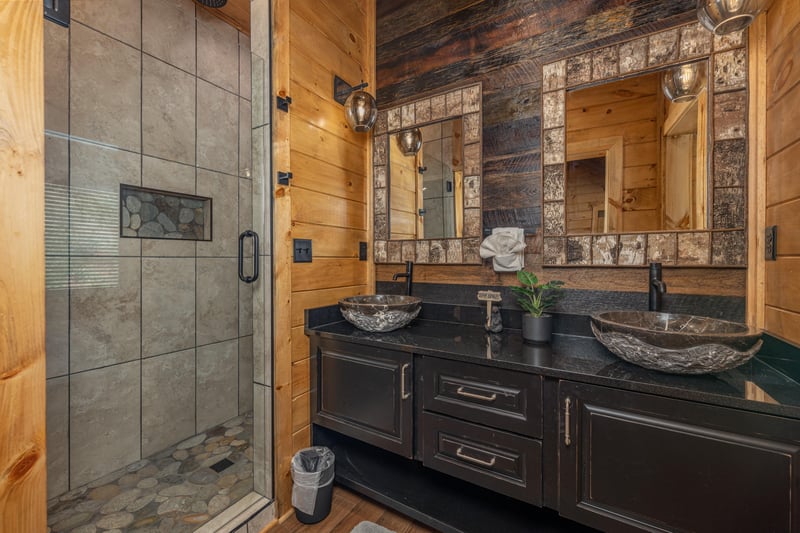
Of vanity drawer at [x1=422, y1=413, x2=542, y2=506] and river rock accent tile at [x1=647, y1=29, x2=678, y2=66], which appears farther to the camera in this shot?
river rock accent tile at [x1=647, y1=29, x2=678, y2=66]

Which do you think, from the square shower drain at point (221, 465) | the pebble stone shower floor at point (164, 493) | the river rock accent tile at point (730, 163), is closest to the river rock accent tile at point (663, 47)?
the river rock accent tile at point (730, 163)

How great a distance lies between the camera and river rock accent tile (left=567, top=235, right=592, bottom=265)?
1513 mm

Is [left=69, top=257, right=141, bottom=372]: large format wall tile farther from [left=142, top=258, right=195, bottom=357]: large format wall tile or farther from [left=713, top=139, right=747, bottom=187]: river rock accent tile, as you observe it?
[left=713, top=139, right=747, bottom=187]: river rock accent tile

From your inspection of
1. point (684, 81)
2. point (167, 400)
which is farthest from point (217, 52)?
point (684, 81)

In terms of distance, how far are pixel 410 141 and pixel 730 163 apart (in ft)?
4.72

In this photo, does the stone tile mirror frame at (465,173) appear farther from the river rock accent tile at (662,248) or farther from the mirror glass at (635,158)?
the river rock accent tile at (662,248)

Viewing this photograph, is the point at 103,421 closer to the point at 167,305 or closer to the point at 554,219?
the point at 167,305

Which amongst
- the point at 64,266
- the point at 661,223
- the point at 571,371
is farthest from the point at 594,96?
the point at 64,266

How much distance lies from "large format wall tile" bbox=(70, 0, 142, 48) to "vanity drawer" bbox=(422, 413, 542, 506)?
8.10ft

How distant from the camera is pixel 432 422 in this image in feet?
4.20

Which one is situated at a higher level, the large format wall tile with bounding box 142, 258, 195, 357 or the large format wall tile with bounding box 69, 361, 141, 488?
the large format wall tile with bounding box 142, 258, 195, 357

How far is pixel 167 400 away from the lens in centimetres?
201

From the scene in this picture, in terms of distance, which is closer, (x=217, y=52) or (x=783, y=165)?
(x=783, y=165)

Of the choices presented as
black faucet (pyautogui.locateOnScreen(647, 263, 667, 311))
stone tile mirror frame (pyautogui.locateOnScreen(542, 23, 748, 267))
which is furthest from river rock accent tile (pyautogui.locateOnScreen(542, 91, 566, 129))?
black faucet (pyautogui.locateOnScreen(647, 263, 667, 311))
